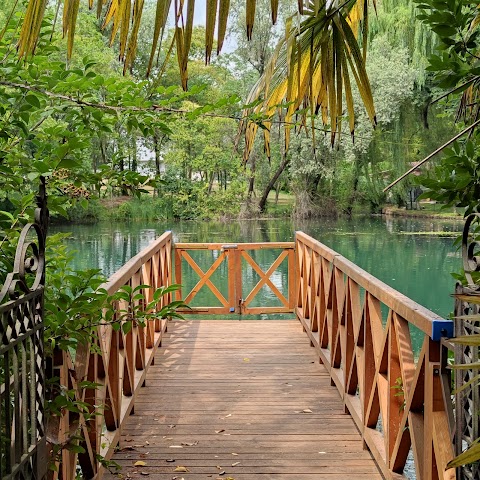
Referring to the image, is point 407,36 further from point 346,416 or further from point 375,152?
point 346,416

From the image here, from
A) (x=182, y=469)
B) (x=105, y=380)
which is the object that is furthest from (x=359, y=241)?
(x=105, y=380)

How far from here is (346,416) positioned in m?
3.68

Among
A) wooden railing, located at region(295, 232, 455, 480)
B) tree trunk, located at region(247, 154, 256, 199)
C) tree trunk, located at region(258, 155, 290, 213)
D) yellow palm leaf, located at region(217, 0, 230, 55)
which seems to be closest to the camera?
yellow palm leaf, located at region(217, 0, 230, 55)

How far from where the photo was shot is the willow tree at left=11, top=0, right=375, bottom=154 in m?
1.22

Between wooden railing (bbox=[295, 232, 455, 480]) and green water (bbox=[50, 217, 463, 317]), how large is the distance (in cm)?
699

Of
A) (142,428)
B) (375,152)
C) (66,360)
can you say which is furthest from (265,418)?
(375,152)

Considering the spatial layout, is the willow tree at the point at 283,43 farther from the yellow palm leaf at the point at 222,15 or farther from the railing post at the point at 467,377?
the railing post at the point at 467,377

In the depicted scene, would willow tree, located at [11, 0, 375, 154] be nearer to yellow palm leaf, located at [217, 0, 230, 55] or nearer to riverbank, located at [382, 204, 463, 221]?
yellow palm leaf, located at [217, 0, 230, 55]

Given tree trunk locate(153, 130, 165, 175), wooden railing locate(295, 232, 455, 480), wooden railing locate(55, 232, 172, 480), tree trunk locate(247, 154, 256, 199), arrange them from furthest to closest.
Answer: tree trunk locate(153, 130, 165, 175), tree trunk locate(247, 154, 256, 199), wooden railing locate(55, 232, 172, 480), wooden railing locate(295, 232, 455, 480)

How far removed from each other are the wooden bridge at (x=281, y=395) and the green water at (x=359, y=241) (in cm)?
664

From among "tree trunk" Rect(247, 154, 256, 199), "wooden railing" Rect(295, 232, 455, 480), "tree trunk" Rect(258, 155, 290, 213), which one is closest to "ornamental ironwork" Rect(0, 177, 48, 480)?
"wooden railing" Rect(295, 232, 455, 480)

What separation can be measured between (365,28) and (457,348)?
1.07 meters

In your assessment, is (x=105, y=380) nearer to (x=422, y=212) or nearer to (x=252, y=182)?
(x=422, y=212)

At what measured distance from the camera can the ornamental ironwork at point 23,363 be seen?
1.30m
